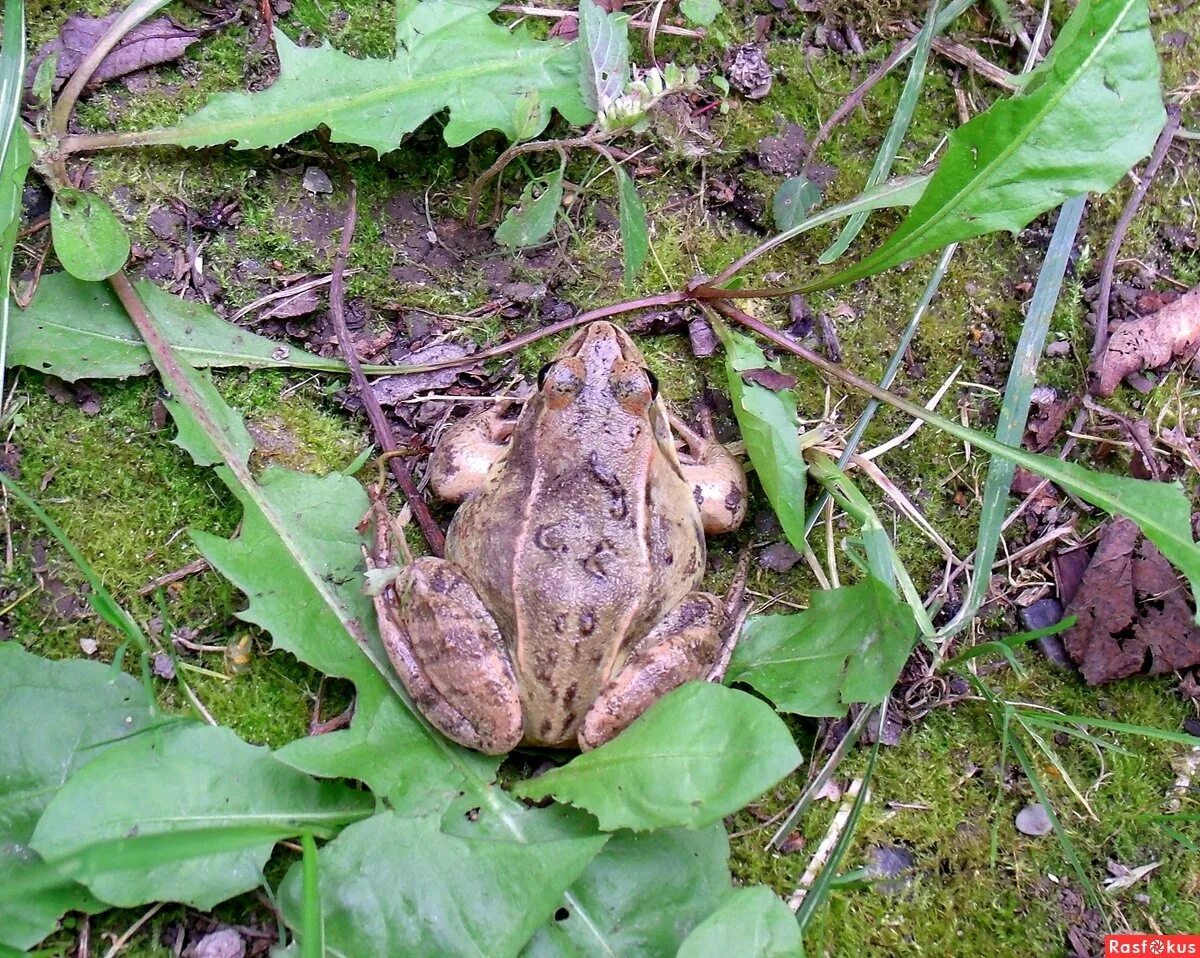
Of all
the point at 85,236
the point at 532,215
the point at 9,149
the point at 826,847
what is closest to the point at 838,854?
the point at 826,847

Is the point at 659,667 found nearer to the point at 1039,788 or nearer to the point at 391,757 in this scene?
the point at 391,757

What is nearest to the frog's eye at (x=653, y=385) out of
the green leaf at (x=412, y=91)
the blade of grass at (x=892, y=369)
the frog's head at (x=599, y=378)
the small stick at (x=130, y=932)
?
the frog's head at (x=599, y=378)

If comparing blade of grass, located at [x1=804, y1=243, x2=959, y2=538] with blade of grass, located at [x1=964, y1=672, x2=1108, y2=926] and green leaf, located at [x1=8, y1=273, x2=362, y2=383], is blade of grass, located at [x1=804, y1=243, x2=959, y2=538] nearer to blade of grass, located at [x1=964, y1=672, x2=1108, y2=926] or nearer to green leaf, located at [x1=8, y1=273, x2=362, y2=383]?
blade of grass, located at [x1=964, y1=672, x2=1108, y2=926]

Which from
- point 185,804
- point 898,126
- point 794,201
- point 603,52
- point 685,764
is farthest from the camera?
point 794,201

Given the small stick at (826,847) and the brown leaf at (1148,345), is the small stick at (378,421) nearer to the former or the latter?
the small stick at (826,847)

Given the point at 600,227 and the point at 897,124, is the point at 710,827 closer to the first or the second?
the point at 600,227
